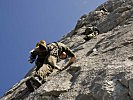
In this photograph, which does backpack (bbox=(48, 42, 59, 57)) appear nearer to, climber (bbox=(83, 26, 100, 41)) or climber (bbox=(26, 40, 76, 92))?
climber (bbox=(26, 40, 76, 92))

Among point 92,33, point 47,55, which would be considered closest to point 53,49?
point 47,55

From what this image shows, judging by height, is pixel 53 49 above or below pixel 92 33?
above

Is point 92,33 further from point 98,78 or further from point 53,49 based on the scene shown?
point 98,78

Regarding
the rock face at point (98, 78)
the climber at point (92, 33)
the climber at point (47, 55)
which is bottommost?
the rock face at point (98, 78)

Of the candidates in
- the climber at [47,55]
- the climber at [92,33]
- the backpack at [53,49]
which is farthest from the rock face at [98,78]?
the climber at [92,33]

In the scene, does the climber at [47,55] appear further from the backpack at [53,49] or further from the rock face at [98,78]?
the rock face at [98,78]

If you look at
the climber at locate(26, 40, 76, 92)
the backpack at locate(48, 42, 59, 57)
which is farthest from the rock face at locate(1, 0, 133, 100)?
the backpack at locate(48, 42, 59, 57)

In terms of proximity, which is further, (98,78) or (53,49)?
(53,49)

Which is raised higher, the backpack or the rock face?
the backpack

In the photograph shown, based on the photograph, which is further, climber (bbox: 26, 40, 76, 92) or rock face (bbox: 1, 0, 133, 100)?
climber (bbox: 26, 40, 76, 92)

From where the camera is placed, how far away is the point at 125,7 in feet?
70.2

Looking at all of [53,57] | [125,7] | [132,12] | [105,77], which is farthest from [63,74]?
[125,7]

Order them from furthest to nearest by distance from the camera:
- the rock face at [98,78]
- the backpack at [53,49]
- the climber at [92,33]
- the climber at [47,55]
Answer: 1. the climber at [92,33]
2. the backpack at [53,49]
3. the climber at [47,55]
4. the rock face at [98,78]

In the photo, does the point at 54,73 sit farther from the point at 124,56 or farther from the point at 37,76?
the point at 124,56
